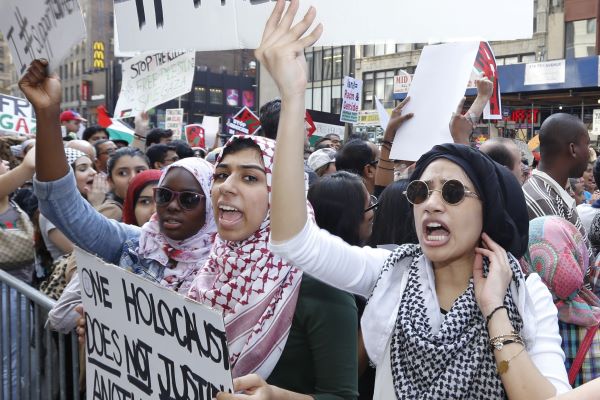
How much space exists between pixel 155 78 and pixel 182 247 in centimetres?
299

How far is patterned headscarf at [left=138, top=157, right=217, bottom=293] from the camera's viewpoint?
8.90 feet

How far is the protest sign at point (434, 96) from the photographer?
2.99 m

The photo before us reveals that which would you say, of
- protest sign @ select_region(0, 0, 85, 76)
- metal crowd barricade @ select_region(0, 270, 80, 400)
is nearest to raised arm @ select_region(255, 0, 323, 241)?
protest sign @ select_region(0, 0, 85, 76)

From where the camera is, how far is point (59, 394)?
298 cm

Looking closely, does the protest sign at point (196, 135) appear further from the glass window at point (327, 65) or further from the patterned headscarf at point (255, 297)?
the glass window at point (327, 65)

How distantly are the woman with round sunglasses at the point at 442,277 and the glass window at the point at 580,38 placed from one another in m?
30.9

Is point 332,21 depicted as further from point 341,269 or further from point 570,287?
point 570,287

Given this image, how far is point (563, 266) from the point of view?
2357 mm

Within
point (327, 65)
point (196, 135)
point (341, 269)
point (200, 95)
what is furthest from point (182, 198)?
point (200, 95)

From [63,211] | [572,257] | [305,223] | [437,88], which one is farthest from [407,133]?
[63,211]

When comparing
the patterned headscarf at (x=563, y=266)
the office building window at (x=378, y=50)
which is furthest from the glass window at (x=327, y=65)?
the patterned headscarf at (x=563, y=266)

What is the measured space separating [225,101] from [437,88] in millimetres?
74227

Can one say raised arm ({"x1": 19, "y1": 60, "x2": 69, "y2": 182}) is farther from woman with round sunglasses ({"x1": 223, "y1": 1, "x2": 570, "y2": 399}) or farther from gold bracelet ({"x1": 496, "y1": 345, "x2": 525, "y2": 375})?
gold bracelet ({"x1": 496, "y1": 345, "x2": 525, "y2": 375})

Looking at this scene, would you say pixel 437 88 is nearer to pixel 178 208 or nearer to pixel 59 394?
pixel 178 208
